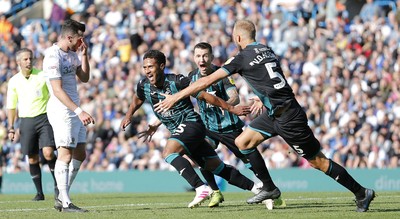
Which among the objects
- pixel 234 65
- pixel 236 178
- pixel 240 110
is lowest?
pixel 236 178

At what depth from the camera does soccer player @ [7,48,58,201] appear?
16.5 metres

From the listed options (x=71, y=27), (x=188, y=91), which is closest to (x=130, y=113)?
(x=71, y=27)

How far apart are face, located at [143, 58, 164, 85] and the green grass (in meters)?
1.78

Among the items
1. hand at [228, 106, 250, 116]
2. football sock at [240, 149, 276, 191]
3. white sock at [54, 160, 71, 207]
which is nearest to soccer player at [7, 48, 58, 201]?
white sock at [54, 160, 71, 207]

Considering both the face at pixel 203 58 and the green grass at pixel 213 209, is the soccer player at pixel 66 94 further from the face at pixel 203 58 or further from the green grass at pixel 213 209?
the face at pixel 203 58


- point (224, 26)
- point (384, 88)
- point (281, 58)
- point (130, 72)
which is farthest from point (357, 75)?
point (130, 72)

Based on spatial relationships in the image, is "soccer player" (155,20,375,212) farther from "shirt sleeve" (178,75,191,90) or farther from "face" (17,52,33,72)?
"face" (17,52,33,72)

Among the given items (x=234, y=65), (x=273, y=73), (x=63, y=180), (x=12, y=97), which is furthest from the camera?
(x=12, y=97)

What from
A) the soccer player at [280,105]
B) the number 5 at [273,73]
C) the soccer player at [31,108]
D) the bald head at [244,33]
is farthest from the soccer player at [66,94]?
the soccer player at [31,108]

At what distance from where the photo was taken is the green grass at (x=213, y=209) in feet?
39.2

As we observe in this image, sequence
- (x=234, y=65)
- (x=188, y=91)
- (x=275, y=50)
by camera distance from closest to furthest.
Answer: (x=188, y=91) → (x=234, y=65) → (x=275, y=50)

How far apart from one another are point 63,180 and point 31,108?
3973 mm

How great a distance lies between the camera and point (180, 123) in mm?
13562

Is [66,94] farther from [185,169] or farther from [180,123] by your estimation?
[185,169]
